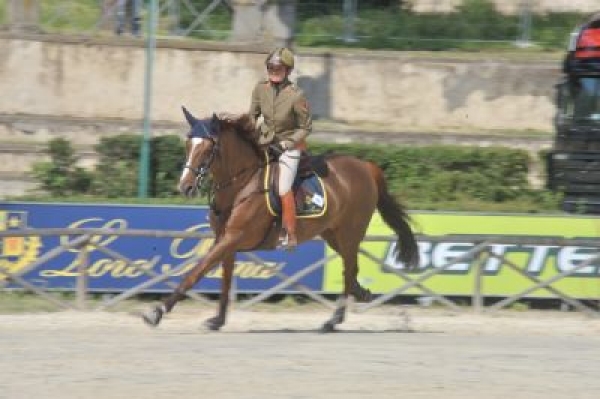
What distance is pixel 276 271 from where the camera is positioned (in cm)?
1592

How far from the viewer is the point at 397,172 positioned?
22.8 m

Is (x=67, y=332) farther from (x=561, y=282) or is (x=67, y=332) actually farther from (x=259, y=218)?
(x=561, y=282)

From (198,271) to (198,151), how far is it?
4.02 feet

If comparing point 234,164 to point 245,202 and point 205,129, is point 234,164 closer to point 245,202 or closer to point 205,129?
point 245,202

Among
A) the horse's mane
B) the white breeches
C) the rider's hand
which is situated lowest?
the white breeches

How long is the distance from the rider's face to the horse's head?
78 cm

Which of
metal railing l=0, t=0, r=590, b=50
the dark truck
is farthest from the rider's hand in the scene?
metal railing l=0, t=0, r=590, b=50

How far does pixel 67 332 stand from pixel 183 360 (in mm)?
2445

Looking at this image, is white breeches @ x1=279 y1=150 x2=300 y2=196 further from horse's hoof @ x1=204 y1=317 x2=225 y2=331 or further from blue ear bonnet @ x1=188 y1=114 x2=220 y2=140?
horse's hoof @ x1=204 y1=317 x2=225 y2=331

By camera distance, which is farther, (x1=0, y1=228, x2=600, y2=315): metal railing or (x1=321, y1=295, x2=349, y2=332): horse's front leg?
(x1=0, y1=228, x2=600, y2=315): metal railing

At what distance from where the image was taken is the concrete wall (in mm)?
26312

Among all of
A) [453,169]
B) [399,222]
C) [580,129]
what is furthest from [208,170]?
[580,129]

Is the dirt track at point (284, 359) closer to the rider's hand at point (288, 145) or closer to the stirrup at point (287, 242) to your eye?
the stirrup at point (287, 242)

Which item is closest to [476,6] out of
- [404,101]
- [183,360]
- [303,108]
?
[404,101]
